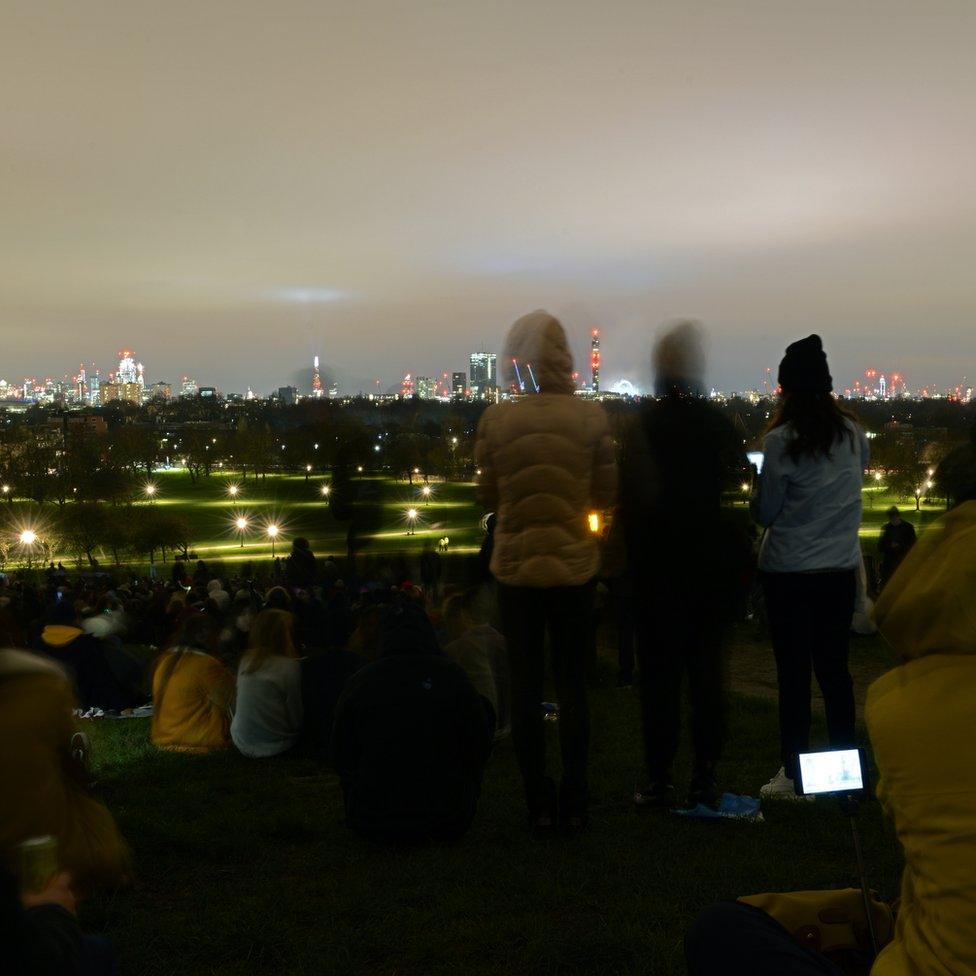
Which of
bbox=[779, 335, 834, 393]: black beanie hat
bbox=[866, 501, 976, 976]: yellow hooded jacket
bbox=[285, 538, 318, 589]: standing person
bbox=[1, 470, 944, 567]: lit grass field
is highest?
bbox=[779, 335, 834, 393]: black beanie hat

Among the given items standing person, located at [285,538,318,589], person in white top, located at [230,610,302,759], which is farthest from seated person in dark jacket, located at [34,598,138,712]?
person in white top, located at [230,610,302,759]

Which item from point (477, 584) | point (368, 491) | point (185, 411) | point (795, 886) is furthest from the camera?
point (185, 411)

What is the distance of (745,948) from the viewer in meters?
2.12

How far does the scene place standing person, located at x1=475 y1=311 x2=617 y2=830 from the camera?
4.38 meters

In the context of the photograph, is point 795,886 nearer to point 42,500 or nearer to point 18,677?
point 18,677

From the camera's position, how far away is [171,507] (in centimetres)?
7625

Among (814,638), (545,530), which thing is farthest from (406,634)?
(814,638)

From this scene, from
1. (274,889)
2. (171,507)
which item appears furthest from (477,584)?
(171,507)

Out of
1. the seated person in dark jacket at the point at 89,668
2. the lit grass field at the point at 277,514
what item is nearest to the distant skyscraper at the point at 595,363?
the seated person in dark jacket at the point at 89,668

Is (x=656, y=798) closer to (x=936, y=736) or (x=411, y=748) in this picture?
(x=411, y=748)

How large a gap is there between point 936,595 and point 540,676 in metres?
2.88

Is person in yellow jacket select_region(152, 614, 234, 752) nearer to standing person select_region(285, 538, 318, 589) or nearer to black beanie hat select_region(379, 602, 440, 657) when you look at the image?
black beanie hat select_region(379, 602, 440, 657)

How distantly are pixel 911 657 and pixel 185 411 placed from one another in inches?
4080

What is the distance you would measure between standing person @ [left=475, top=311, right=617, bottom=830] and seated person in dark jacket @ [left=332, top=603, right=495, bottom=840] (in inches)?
9.7
